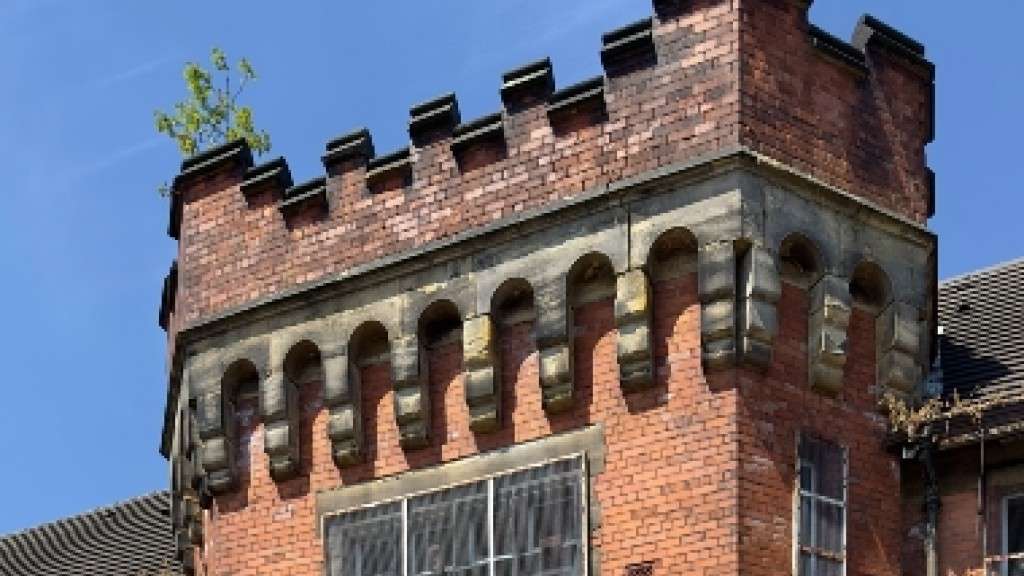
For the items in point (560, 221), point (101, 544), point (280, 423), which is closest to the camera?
point (560, 221)

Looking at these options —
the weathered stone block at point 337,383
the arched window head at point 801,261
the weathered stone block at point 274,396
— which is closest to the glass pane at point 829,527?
the arched window head at point 801,261

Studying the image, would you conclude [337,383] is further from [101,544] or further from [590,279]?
[101,544]

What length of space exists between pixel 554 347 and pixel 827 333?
2.15 meters

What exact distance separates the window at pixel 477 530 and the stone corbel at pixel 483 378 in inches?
18.7

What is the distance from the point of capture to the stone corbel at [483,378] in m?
18.4

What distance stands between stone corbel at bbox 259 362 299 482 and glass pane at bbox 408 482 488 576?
4.34ft

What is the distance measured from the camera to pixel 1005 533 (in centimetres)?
1812

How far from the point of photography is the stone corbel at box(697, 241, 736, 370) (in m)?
17.3

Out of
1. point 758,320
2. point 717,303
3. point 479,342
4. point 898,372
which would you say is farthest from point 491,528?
point 898,372

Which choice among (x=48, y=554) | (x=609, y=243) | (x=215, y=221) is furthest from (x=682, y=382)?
(x=48, y=554)

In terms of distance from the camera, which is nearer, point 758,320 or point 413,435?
point 758,320

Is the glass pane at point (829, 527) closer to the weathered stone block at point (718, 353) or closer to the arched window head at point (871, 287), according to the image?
the weathered stone block at point (718, 353)

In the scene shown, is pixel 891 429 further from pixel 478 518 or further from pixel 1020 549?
pixel 478 518

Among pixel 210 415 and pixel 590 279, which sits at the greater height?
pixel 590 279
